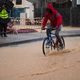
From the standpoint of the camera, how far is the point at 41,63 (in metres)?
13.5

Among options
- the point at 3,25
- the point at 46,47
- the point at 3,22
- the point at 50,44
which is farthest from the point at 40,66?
the point at 3,25

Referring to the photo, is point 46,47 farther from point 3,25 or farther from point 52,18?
point 3,25

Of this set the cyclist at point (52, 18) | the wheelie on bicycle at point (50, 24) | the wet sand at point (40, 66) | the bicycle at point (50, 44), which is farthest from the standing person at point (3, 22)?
the cyclist at point (52, 18)

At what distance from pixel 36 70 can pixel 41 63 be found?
1628 mm

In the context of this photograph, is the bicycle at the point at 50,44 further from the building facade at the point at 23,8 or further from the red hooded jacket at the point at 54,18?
the building facade at the point at 23,8

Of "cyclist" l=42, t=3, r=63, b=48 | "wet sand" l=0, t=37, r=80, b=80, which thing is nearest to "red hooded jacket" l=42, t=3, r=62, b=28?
"cyclist" l=42, t=3, r=63, b=48

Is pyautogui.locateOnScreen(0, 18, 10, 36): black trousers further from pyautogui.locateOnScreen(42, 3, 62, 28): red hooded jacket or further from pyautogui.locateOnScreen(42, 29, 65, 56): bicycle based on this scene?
pyautogui.locateOnScreen(42, 3, 62, 28): red hooded jacket

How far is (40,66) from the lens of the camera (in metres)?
12.8

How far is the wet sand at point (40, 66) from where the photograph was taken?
10836mm

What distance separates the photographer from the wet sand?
427 inches

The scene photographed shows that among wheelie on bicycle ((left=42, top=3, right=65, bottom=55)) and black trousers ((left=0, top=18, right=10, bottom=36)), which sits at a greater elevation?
wheelie on bicycle ((left=42, top=3, right=65, bottom=55))

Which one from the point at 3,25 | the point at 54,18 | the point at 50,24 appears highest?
the point at 54,18

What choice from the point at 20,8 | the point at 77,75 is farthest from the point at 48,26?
the point at 20,8

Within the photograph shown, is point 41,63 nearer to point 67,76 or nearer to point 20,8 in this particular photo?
point 67,76
